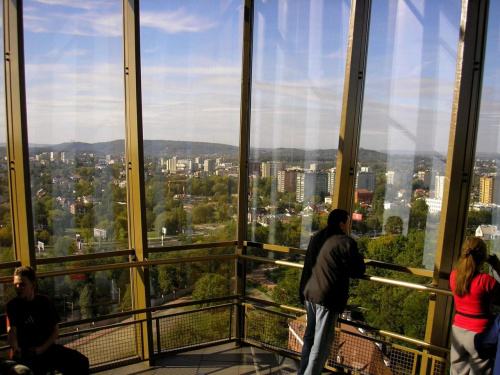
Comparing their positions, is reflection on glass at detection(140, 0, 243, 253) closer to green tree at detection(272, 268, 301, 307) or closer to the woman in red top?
green tree at detection(272, 268, 301, 307)

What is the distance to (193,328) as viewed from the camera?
4.34m

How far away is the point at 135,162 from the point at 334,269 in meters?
2.18

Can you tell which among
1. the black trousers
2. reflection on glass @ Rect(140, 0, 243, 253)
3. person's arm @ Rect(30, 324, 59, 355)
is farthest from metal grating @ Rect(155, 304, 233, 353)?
person's arm @ Rect(30, 324, 59, 355)

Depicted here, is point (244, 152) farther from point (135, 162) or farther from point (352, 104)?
point (352, 104)

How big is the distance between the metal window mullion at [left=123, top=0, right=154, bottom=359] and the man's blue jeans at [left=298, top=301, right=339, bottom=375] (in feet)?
5.45

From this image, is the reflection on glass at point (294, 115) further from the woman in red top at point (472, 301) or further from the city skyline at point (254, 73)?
the woman in red top at point (472, 301)

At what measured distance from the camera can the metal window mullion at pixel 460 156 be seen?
10.7 feet

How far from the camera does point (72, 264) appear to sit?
13.2ft

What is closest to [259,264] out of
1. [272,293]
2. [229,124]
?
[272,293]

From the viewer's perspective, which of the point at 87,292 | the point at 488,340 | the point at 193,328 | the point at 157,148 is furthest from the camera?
the point at 193,328

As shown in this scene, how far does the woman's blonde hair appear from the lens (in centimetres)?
279

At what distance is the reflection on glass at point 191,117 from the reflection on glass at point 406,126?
4.65ft

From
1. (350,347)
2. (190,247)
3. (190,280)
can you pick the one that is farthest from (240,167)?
(350,347)

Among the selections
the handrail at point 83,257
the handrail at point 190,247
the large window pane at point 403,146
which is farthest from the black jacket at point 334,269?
the handrail at point 83,257
